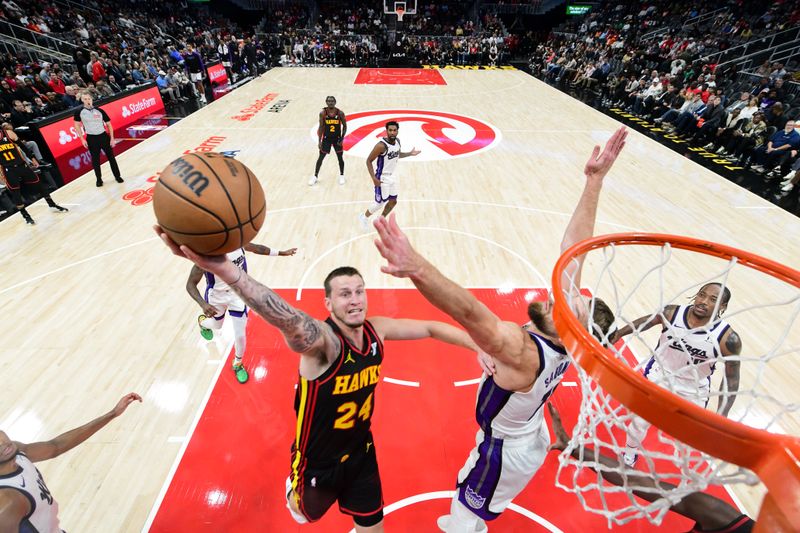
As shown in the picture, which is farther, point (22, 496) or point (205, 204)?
point (22, 496)

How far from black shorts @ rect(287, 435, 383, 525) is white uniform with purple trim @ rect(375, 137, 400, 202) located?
15.1ft

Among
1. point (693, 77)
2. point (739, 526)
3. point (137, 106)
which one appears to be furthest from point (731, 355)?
point (693, 77)

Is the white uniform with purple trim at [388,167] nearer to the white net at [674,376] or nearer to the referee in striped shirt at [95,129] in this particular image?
the white net at [674,376]

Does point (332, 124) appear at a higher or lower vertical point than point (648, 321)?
lower

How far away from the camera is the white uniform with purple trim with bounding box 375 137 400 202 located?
6.30 m

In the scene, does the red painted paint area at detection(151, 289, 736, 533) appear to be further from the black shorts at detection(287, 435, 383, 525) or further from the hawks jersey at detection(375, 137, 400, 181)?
the hawks jersey at detection(375, 137, 400, 181)

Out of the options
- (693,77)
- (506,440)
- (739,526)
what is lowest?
(693,77)

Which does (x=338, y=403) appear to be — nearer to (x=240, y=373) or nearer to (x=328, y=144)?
(x=240, y=373)

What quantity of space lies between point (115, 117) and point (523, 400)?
42.8 ft

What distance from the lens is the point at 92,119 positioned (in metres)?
7.38

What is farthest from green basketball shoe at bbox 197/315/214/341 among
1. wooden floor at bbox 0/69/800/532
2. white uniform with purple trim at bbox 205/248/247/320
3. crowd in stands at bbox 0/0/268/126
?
crowd in stands at bbox 0/0/268/126

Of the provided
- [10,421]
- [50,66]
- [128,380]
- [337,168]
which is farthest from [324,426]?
[50,66]

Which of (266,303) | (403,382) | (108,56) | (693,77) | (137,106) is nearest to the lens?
(266,303)

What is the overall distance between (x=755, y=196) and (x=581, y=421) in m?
8.99
